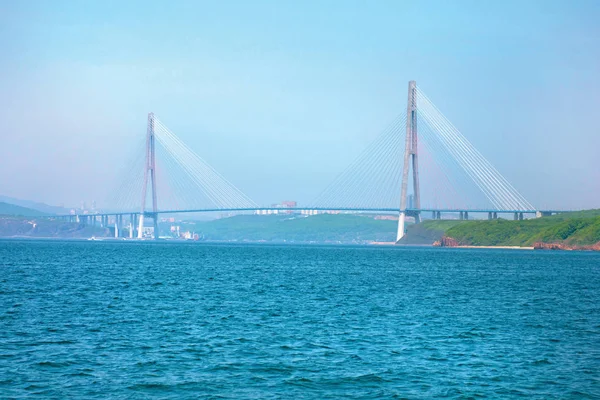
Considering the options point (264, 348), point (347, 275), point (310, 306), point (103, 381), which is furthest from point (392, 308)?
point (347, 275)

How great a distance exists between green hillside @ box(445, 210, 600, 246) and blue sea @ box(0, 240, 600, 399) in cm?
6923

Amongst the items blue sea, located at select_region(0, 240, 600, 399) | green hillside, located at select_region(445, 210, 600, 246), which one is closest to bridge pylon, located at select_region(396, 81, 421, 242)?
green hillside, located at select_region(445, 210, 600, 246)

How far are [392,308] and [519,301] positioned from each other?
6576 millimetres

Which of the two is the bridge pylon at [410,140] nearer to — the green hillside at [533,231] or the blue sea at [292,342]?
the green hillside at [533,231]

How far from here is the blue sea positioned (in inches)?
583

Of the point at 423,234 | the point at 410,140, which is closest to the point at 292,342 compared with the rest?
the point at 410,140

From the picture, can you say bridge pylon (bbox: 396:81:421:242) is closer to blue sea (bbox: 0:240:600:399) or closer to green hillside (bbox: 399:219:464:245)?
green hillside (bbox: 399:219:464:245)

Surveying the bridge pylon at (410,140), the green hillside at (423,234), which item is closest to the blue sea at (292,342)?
the bridge pylon at (410,140)

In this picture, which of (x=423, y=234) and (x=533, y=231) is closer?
(x=533, y=231)

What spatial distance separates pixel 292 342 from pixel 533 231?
9959 cm

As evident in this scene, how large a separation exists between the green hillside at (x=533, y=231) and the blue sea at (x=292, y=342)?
69232 millimetres

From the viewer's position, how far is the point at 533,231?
11356 cm

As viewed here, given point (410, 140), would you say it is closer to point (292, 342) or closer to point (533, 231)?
point (533, 231)

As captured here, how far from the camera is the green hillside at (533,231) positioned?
335ft
